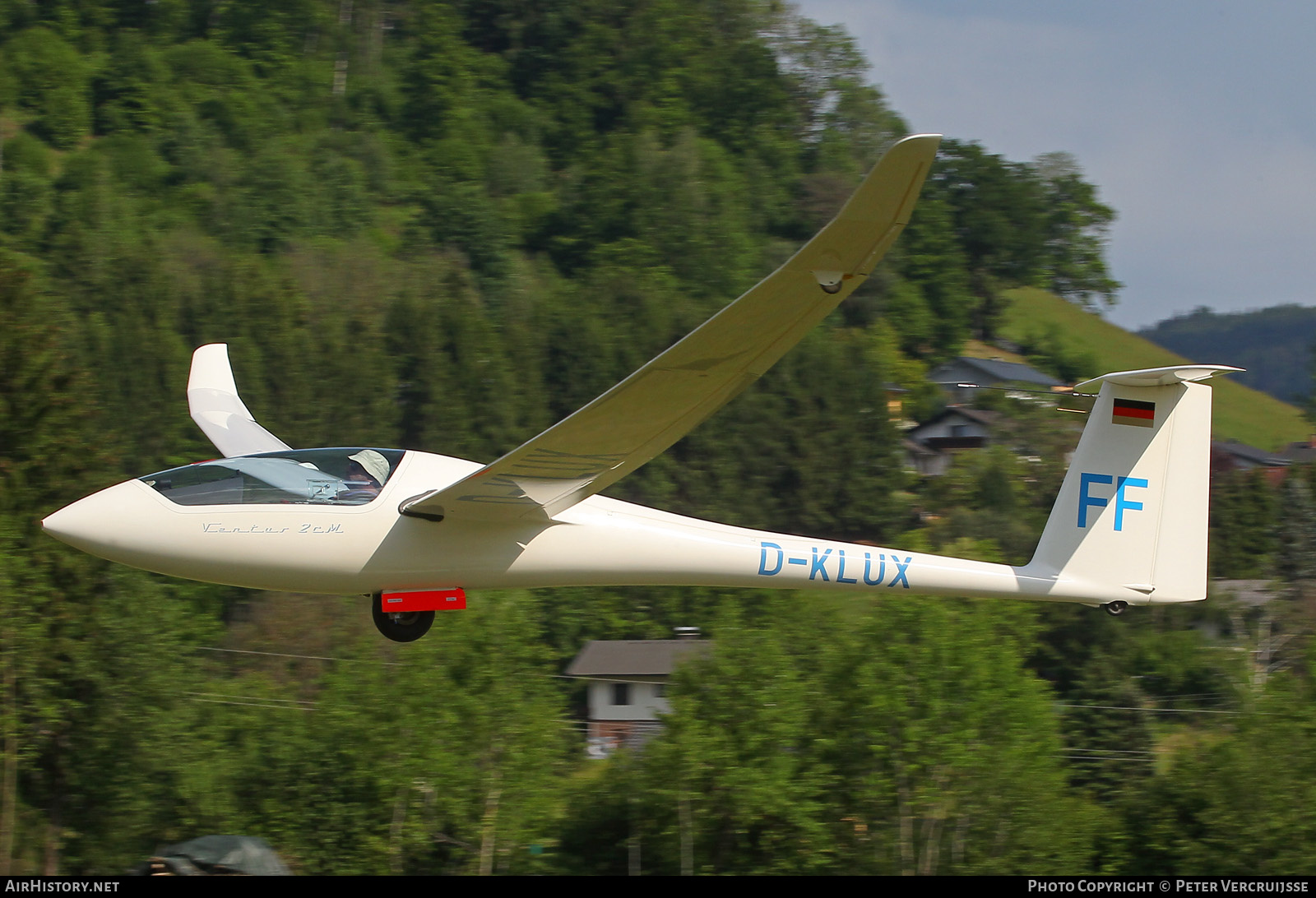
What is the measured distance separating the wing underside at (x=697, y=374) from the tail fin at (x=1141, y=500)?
158 inches

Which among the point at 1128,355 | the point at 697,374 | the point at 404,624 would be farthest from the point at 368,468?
the point at 1128,355

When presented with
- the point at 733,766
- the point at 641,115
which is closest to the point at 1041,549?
the point at 733,766

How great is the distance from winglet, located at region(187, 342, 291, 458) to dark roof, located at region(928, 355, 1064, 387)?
234 ft

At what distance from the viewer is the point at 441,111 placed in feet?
354

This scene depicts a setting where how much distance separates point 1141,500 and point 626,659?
37070 millimetres

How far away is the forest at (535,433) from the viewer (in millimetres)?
31719

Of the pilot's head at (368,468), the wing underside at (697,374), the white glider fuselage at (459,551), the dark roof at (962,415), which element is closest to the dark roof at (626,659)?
the dark roof at (962,415)

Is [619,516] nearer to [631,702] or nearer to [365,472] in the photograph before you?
[365,472]

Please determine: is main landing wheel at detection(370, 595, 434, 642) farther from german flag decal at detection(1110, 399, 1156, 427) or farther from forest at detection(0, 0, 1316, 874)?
forest at detection(0, 0, 1316, 874)

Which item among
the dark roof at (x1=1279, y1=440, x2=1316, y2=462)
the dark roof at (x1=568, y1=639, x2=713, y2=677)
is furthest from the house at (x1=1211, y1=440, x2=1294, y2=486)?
the dark roof at (x1=568, y1=639, x2=713, y2=677)

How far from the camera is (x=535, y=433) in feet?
197

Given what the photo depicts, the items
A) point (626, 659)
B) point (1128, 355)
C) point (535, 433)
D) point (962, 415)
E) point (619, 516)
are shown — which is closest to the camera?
point (619, 516)

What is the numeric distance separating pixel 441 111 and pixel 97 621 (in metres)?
83.7

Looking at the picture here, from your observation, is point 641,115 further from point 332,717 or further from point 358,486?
point 358,486
